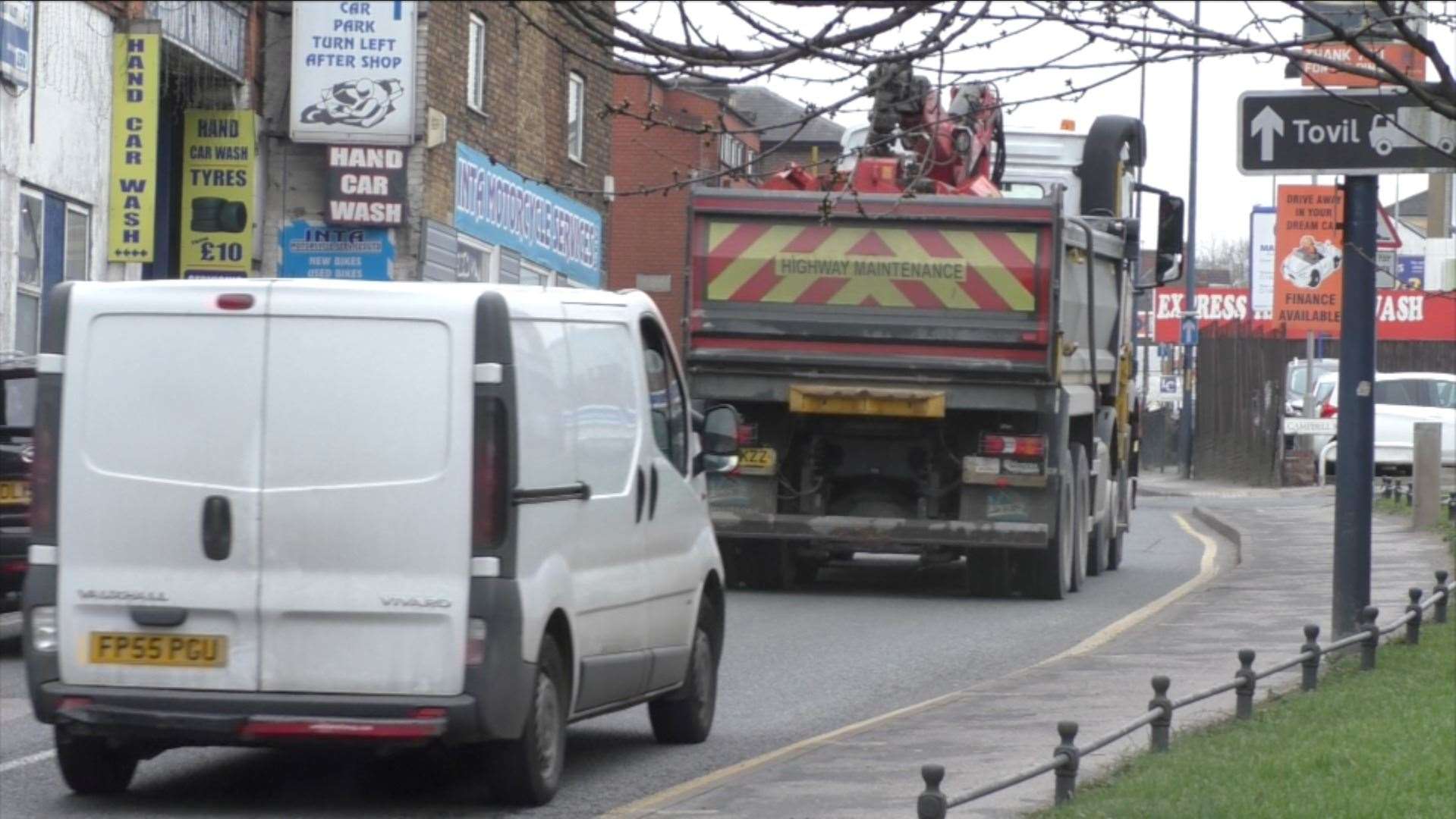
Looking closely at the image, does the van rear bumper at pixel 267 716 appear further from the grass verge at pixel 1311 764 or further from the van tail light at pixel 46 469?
the grass verge at pixel 1311 764

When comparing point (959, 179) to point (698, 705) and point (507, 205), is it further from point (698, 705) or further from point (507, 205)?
point (507, 205)

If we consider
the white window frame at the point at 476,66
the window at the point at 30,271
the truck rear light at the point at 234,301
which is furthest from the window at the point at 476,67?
the truck rear light at the point at 234,301

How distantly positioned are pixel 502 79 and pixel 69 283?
27906 mm

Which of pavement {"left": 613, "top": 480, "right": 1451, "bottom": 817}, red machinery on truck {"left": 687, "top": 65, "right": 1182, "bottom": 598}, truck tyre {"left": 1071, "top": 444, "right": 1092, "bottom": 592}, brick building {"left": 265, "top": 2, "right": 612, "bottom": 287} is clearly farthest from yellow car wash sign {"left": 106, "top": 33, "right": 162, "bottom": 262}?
pavement {"left": 613, "top": 480, "right": 1451, "bottom": 817}

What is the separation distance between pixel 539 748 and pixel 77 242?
17.8 metres

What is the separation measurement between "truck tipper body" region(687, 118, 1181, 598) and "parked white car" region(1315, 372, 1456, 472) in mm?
18307

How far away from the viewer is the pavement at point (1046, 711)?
8797mm

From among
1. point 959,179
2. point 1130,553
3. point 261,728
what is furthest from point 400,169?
point 261,728

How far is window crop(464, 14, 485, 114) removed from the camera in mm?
34781

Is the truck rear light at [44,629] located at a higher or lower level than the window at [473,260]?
lower

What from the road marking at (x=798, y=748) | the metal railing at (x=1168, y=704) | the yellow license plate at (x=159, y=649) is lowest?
the road marking at (x=798, y=748)

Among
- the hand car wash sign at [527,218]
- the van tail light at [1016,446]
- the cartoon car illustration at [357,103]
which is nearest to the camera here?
the van tail light at [1016,446]

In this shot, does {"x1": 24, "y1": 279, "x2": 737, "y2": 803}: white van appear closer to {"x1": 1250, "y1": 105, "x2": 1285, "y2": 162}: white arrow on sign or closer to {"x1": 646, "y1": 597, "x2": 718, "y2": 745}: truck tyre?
{"x1": 646, "y1": 597, "x2": 718, "y2": 745}: truck tyre

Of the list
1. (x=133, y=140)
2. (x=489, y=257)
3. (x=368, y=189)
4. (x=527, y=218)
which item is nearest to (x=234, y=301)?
(x=133, y=140)
